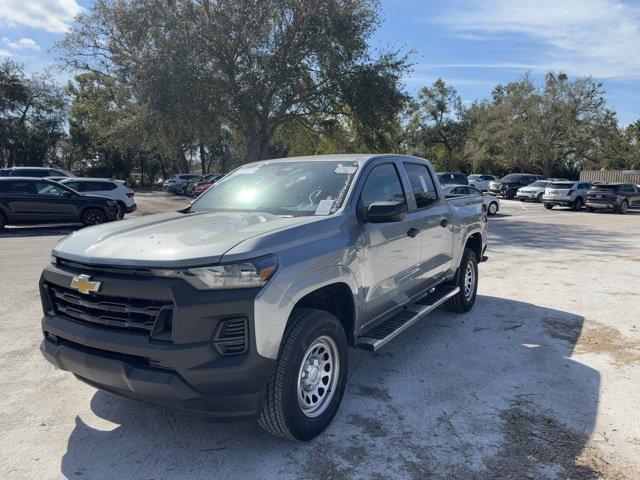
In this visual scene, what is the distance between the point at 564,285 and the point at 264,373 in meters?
6.72

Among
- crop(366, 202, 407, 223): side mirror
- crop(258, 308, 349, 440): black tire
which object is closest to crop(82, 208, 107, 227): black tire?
crop(366, 202, 407, 223): side mirror

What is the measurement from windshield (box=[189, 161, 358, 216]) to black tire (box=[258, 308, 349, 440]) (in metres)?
0.90

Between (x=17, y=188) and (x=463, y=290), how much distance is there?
14.3m

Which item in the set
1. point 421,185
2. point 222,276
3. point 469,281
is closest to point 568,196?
point 469,281

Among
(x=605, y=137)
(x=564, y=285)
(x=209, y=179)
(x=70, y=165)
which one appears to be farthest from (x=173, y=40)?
(x=605, y=137)

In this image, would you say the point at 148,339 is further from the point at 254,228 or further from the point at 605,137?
the point at 605,137

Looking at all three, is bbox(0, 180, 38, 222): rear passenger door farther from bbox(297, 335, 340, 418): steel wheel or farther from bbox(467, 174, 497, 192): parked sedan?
bbox(467, 174, 497, 192): parked sedan

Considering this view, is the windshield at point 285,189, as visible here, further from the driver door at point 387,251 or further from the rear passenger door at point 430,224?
the rear passenger door at point 430,224

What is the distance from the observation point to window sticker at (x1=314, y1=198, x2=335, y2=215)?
Result: 3672 mm

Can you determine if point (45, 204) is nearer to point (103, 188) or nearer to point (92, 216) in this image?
point (92, 216)

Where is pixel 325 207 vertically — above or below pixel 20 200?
above

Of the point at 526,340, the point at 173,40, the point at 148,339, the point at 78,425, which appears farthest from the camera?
the point at 173,40

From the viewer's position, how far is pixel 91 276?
2.98 meters

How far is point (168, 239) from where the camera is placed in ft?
10.2
